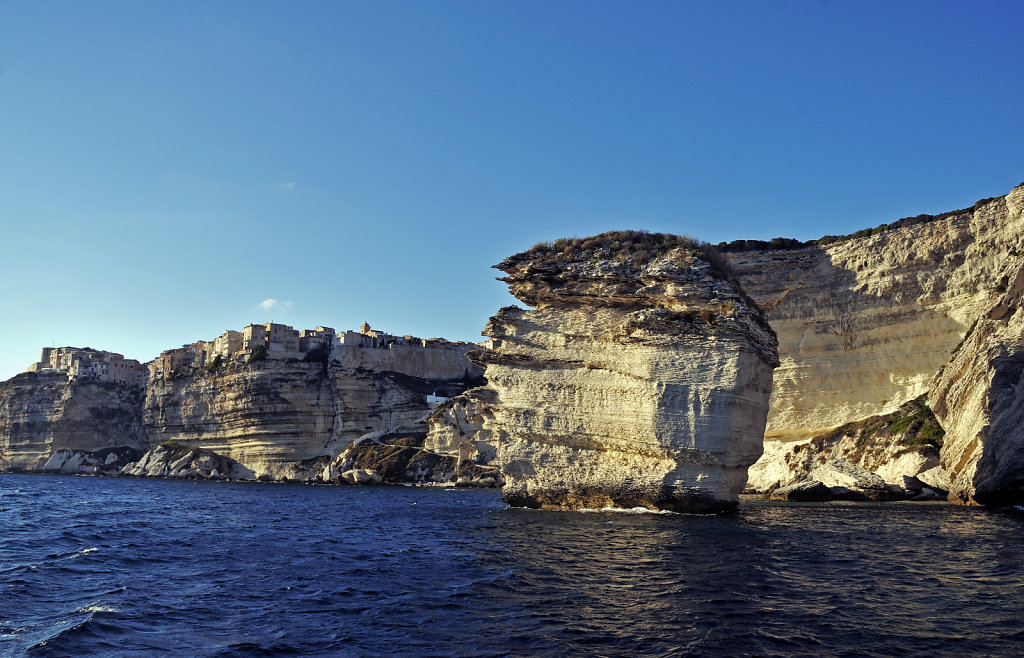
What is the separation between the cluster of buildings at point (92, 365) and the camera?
91375 mm

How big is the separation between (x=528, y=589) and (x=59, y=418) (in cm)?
9287

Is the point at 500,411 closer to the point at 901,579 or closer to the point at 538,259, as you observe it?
the point at 538,259

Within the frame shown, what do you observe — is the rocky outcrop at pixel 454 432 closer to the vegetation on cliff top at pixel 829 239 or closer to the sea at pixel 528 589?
the vegetation on cliff top at pixel 829 239

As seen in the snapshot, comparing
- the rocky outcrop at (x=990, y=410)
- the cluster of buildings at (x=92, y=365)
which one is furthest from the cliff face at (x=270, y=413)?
the rocky outcrop at (x=990, y=410)

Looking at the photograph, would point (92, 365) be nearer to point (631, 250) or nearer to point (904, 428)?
point (631, 250)

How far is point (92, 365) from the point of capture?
9238 centimetres

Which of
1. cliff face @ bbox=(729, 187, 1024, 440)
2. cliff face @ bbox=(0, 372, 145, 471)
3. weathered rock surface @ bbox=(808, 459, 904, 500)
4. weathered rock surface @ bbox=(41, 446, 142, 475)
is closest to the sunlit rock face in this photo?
weathered rock surface @ bbox=(808, 459, 904, 500)

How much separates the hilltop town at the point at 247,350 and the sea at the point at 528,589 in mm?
58058

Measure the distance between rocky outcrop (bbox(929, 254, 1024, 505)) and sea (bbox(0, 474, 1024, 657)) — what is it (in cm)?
434

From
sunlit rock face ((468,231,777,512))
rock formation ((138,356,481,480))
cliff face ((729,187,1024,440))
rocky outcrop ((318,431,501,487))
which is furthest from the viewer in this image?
rock formation ((138,356,481,480))

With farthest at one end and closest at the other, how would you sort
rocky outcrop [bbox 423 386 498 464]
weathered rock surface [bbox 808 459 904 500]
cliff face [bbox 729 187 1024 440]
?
rocky outcrop [bbox 423 386 498 464] → cliff face [bbox 729 187 1024 440] → weathered rock surface [bbox 808 459 904 500]

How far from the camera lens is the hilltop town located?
260 feet

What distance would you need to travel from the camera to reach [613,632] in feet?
31.0

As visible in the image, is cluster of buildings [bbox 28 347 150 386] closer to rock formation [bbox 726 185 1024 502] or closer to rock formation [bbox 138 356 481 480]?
rock formation [bbox 138 356 481 480]
